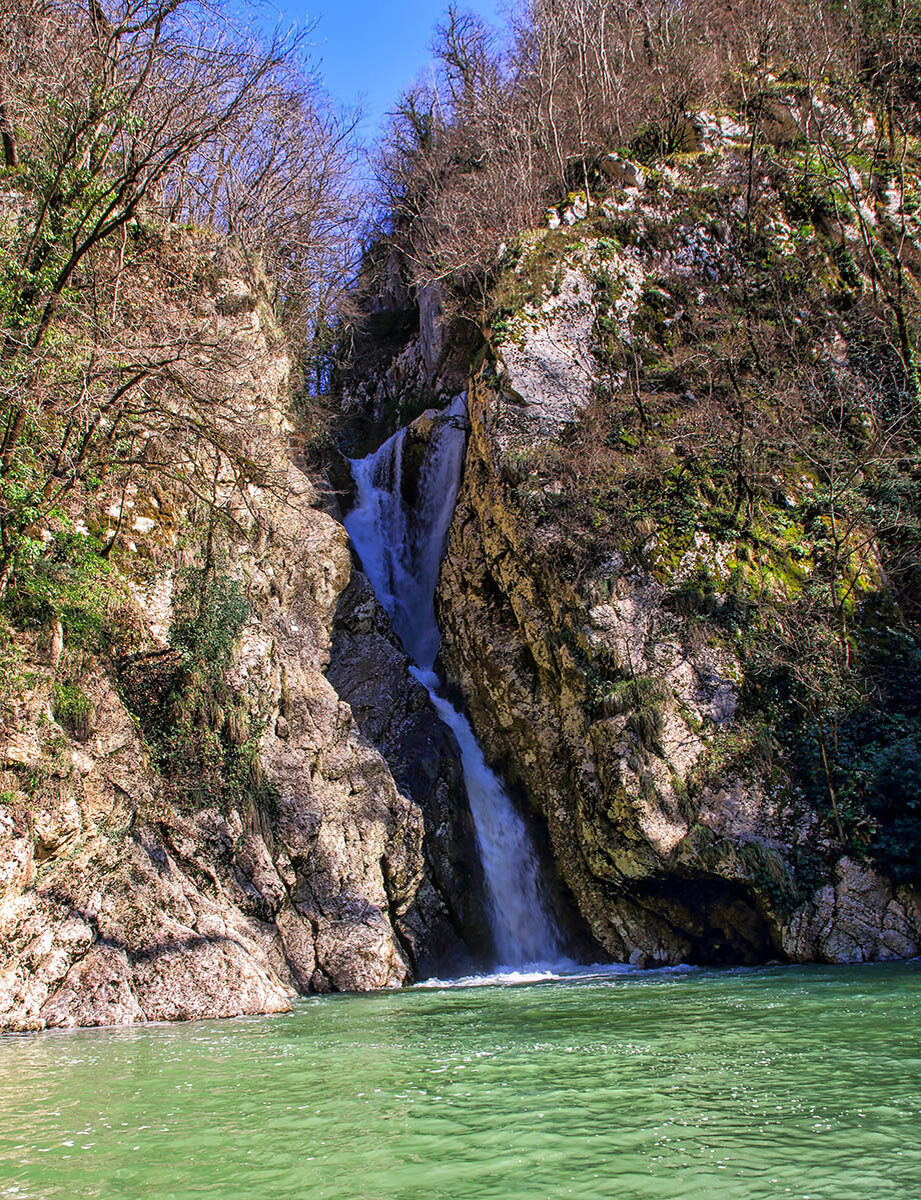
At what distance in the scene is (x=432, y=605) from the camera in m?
18.5

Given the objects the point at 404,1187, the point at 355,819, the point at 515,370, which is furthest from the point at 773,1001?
the point at 515,370

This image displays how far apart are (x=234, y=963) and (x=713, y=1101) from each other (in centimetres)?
663

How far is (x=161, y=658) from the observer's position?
11.3 metres

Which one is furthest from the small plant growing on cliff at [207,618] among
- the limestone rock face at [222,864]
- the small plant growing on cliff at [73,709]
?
the small plant growing on cliff at [73,709]

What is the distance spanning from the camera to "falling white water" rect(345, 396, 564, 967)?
13.9 m

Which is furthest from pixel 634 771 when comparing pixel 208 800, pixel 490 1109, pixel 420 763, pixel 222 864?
pixel 490 1109

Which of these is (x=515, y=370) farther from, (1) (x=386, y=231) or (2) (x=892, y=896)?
(1) (x=386, y=231)

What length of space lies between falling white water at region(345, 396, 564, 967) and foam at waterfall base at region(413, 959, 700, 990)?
0.30 metres

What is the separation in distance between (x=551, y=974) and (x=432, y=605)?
8.62 m

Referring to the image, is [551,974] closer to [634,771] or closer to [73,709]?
[634,771]

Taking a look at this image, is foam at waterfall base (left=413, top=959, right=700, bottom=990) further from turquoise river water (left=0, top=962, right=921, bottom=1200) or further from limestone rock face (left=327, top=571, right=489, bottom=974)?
turquoise river water (left=0, top=962, right=921, bottom=1200)

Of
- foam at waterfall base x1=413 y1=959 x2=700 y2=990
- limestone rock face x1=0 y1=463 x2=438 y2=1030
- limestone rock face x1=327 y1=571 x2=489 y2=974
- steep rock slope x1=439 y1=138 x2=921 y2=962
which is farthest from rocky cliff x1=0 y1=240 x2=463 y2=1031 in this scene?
steep rock slope x1=439 y1=138 x2=921 y2=962

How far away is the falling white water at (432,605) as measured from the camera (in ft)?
45.6

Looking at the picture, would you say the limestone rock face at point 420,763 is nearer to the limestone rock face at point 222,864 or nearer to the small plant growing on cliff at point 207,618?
the limestone rock face at point 222,864
